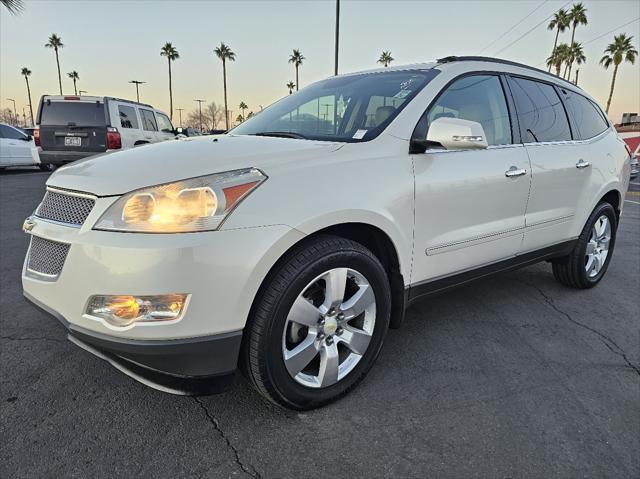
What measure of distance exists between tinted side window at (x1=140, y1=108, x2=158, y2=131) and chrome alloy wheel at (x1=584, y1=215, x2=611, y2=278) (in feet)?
34.7

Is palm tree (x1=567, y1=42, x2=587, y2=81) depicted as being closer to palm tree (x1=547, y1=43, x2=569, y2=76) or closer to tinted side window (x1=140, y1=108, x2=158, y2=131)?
palm tree (x1=547, y1=43, x2=569, y2=76)

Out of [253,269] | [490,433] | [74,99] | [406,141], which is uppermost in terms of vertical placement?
[74,99]

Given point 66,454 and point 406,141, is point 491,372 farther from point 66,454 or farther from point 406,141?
point 66,454

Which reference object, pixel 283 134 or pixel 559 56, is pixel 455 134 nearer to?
pixel 283 134

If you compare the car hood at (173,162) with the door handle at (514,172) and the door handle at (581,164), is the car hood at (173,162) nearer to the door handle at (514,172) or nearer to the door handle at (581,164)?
the door handle at (514,172)

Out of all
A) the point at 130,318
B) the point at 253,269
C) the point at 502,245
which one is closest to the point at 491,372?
the point at 502,245

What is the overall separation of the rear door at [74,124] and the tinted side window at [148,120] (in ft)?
4.70

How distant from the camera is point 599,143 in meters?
3.76

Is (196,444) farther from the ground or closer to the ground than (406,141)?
closer to the ground

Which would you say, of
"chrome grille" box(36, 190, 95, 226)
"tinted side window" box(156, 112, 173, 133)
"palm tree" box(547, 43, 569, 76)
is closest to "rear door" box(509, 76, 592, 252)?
"chrome grille" box(36, 190, 95, 226)

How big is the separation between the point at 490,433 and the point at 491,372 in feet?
1.89

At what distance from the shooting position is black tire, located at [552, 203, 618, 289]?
12.3 ft

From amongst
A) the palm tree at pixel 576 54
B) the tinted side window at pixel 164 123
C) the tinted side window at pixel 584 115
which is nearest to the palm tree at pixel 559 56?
the palm tree at pixel 576 54

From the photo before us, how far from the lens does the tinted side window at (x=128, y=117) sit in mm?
10458
